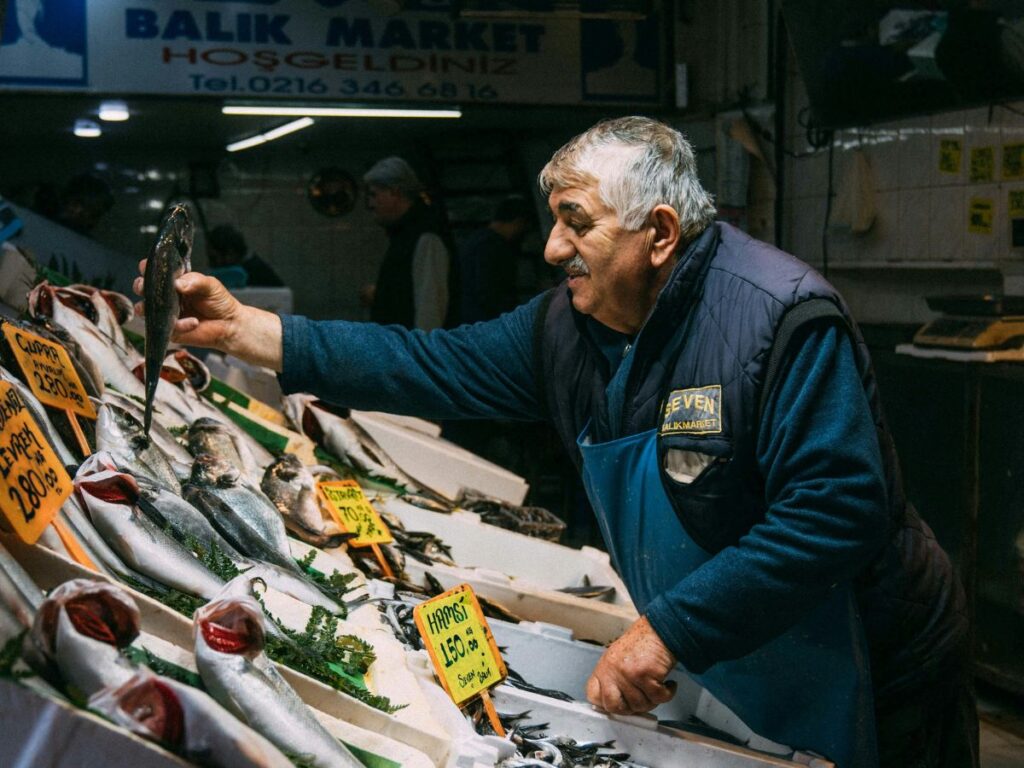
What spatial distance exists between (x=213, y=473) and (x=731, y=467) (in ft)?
3.53

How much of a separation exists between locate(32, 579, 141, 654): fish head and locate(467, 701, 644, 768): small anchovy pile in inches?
30.5

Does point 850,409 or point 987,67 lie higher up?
point 987,67

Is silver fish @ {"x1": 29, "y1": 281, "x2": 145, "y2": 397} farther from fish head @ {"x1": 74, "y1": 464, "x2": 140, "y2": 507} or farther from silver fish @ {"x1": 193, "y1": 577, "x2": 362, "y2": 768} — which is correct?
silver fish @ {"x1": 193, "y1": 577, "x2": 362, "y2": 768}

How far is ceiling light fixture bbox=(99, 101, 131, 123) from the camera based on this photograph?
8219 millimetres

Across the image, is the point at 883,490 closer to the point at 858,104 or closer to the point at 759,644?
the point at 759,644

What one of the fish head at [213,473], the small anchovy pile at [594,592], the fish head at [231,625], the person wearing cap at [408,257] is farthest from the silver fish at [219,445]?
the person wearing cap at [408,257]

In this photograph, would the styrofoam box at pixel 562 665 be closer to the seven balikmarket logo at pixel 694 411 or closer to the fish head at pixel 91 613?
the seven balikmarket logo at pixel 694 411

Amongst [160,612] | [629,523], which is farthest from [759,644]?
[160,612]

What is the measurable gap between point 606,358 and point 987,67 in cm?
372

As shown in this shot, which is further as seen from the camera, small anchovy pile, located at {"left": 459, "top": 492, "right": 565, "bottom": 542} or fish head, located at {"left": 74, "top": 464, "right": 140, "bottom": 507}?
small anchovy pile, located at {"left": 459, "top": 492, "right": 565, "bottom": 542}

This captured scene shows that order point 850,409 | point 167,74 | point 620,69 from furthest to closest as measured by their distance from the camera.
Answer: point 620,69 < point 167,74 < point 850,409

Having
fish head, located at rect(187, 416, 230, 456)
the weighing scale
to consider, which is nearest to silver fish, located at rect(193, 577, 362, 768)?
fish head, located at rect(187, 416, 230, 456)

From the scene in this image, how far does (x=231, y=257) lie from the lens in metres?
7.35

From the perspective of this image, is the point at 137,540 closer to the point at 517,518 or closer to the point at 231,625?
the point at 231,625
